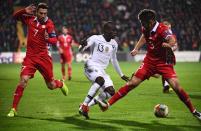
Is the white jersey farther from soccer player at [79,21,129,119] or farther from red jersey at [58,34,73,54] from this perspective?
red jersey at [58,34,73,54]

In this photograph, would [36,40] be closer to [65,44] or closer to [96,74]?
[96,74]

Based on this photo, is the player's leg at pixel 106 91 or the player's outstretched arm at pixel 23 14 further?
the player's outstretched arm at pixel 23 14

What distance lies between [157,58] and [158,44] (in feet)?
1.05

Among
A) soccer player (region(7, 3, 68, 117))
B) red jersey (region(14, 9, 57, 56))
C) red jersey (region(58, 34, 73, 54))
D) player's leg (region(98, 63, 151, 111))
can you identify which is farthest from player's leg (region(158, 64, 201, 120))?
red jersey (region(58, 34, 73, 54))

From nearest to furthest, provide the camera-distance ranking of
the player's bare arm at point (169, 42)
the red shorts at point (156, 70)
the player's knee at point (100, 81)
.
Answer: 1. the player's bare arm at point (169, 42)
2. the red shorts at point (156, 70)
3. the player's knee at point (100, 81)

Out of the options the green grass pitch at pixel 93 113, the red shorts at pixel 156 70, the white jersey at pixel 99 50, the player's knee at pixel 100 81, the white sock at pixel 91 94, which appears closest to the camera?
the green grass pitch at pixel 93 113

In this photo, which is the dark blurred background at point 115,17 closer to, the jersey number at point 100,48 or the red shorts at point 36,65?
the red shorts at point 36,65

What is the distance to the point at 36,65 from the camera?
36.8 feet

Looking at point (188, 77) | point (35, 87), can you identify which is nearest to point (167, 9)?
point (188, 77)

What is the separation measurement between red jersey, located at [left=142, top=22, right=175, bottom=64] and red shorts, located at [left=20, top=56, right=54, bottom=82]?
246cm

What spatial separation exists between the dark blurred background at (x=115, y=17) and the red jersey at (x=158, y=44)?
2630 cm

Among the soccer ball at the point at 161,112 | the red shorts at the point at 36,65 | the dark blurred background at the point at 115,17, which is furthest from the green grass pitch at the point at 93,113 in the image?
the dark blurred background at the point at 115,17

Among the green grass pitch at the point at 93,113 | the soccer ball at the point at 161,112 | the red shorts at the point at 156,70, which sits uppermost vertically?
the red shorts at the point at 156,70

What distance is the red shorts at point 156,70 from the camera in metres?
10.2
